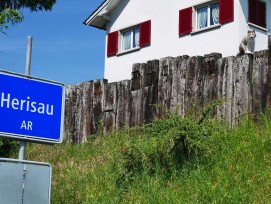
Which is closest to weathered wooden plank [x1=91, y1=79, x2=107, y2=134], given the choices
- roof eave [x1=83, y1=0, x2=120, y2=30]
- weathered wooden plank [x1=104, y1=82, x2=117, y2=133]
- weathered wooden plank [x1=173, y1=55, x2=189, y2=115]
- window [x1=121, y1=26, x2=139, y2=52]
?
weathered wooden plank [x1=104, y1=82, x2=117, y2=133]

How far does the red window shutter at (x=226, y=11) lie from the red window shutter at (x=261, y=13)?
5.31ft

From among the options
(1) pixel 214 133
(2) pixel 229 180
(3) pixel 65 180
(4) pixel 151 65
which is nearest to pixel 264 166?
(2) pixel 229 180

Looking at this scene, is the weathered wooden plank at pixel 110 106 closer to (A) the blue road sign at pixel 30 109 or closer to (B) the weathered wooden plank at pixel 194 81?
(B) the weathered wooden plank at pixel 194 81

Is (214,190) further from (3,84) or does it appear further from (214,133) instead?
(3,84)

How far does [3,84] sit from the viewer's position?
4523 millimetres

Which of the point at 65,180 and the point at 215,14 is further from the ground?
the point at 215,14

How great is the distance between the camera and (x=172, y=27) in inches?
927

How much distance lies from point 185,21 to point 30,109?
61.7 ft

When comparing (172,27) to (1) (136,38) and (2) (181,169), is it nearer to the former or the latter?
(1) (136,38)

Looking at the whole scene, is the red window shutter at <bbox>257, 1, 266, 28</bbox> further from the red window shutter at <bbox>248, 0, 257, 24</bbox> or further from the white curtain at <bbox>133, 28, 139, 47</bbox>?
the white curtain at <bbox>133, 28, 139, 47</bbox>

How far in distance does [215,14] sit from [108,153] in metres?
11.3

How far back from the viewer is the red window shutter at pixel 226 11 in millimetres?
21188

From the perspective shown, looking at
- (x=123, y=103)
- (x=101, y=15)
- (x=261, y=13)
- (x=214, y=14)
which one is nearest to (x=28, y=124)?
(x=123, y=103)

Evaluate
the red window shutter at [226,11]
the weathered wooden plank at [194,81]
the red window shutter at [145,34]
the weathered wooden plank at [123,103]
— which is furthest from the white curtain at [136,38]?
the weathered wooden plank at [194,81]
